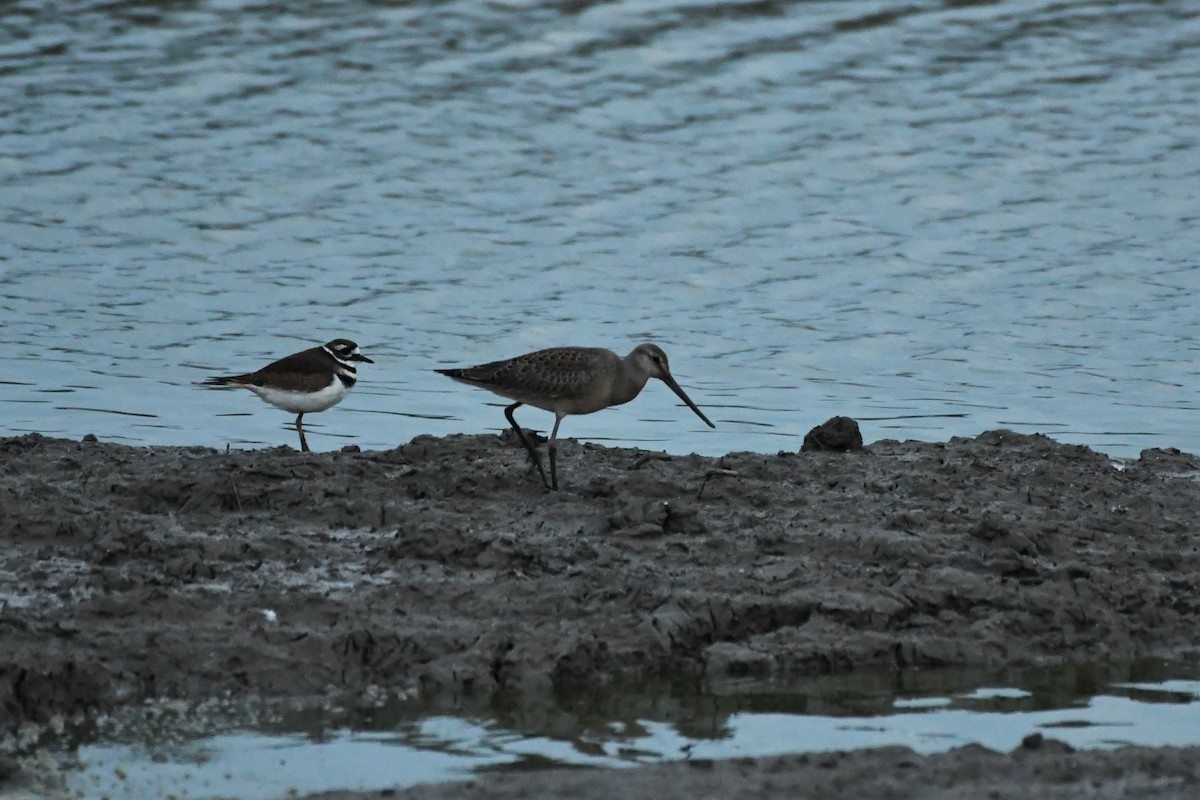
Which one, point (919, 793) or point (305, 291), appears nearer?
point (919, 793)

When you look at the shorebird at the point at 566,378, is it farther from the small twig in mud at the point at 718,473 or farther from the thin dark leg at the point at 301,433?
the thin dark leg at the point at 301,433

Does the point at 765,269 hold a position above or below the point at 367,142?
below

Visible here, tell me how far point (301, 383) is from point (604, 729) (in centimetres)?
496

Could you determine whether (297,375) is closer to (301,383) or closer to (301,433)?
(301,383)

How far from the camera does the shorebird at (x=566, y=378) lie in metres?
9.95

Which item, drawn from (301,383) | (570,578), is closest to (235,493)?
(570,578)

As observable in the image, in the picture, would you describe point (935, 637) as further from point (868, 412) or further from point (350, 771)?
point (868, 412)

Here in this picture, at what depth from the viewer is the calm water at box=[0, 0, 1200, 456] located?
12.8m

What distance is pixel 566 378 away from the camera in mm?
9945

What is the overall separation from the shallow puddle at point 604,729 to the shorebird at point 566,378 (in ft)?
9.71

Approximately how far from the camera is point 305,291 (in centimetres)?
1495

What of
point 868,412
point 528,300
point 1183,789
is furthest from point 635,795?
point 528,300

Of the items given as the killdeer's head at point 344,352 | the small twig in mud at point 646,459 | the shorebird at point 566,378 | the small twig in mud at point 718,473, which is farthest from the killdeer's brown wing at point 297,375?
the small twig in mud at point 718,473

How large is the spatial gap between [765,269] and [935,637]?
8169 millimetres
